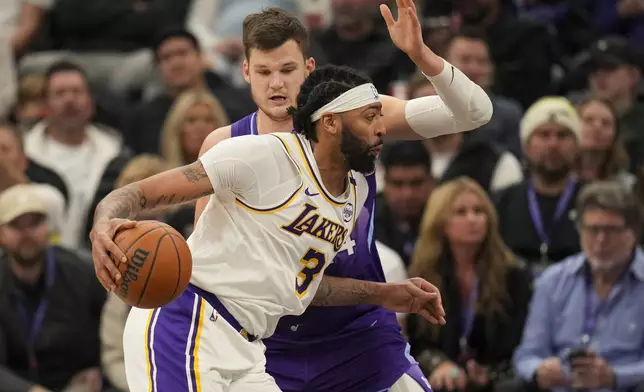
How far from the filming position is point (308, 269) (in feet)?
17.4

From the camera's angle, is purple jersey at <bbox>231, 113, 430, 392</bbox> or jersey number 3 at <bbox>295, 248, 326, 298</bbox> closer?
jersey number 3 at <bbox>295, 248, 326, 298</bbox>

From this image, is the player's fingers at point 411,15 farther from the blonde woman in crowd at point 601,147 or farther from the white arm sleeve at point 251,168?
the blonde woman in crowd at point 601,147

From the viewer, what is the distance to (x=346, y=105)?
17.1 feet

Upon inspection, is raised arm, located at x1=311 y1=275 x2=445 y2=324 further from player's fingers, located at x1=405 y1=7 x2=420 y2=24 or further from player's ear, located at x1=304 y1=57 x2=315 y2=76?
player's fingers, located at x1=405 y1=7 x2=420 y2=24

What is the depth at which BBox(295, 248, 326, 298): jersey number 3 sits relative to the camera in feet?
17.3

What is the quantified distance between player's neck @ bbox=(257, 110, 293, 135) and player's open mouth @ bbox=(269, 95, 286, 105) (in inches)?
3.1

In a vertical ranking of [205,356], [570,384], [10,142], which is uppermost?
[10,142]

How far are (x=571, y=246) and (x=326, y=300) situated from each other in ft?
10.6

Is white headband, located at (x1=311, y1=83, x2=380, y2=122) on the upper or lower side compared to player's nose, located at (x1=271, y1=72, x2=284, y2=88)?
lower

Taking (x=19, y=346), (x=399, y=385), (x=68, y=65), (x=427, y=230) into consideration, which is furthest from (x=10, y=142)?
(x=399, y=385)

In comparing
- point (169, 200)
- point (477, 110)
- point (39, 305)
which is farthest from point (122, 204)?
point (39, 305)

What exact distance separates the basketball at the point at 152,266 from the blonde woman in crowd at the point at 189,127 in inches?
168

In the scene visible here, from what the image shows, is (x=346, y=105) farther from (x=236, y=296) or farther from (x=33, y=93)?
(x=33, y=93)

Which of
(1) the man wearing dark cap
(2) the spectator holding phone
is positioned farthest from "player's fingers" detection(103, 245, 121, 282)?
(1) the man wearing dark cap
